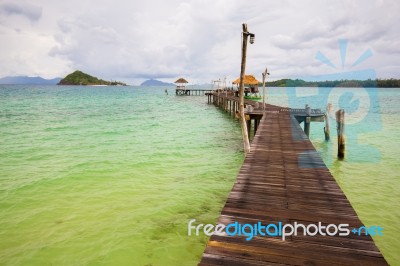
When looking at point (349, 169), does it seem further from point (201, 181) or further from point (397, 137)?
point (397, 137)

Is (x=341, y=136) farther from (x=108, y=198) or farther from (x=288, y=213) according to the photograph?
(x=108, y=198)

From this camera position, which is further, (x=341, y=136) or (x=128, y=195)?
(x=341, y=136)

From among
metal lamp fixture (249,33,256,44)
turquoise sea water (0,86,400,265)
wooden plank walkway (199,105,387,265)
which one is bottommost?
turquoise sea water (0,86,400,265)

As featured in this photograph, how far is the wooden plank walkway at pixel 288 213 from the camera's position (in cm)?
336

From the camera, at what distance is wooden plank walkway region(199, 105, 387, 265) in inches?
132

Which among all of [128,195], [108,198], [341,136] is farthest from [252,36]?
[108,198]

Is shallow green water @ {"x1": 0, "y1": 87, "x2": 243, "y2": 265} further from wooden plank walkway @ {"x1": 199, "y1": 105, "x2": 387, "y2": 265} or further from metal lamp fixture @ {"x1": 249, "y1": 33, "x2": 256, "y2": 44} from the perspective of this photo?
metal lamp fixture @ {"x1": 249, "y1": 33, "x2": 256, "y2": 44}

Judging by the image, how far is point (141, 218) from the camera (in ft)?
23.6

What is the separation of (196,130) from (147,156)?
866cm

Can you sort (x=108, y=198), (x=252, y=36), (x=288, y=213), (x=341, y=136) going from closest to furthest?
(x=288, y=213)
(x=108, y=198)
(x=252, y=36)
(x=341, y=136)

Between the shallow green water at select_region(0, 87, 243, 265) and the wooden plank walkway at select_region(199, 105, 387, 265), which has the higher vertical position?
the wooden plank walkway at select_region(199, 105, 387, 265)

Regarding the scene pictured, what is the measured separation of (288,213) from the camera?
459 centimetres

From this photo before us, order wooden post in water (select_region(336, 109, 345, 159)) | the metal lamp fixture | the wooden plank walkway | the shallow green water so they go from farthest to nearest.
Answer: wooden post in water (select_region(336, 109, 345, 159)), the metal lamp fixture, the shallow green water, the wooden plank walkway

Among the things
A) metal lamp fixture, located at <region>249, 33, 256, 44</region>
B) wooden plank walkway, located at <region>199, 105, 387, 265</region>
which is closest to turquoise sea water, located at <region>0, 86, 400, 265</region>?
wooden plank walkway, located at <region>199, 105, 387, 265</region>
